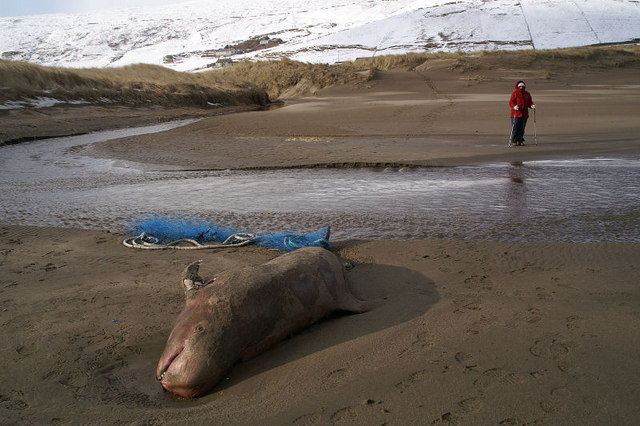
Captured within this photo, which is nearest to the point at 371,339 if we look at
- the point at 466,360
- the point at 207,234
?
the point at 466,360

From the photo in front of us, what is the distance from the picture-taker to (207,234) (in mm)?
5828

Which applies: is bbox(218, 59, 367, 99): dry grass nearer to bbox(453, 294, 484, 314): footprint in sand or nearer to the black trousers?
the black trousers

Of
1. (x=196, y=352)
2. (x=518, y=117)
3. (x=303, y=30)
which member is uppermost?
(x=303, y=30)

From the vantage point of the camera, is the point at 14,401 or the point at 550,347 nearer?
the point at 14,401

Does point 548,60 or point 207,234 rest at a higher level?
point 548,60

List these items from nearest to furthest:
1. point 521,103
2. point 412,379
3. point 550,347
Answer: point 412,379 → point 550,347 → point 521,103

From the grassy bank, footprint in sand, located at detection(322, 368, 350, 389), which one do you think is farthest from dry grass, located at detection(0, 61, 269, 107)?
footprint in sand, located at detection(322, 368, 350, 389)

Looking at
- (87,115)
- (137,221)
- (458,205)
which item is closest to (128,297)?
(137,221)

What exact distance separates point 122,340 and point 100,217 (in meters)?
3.85

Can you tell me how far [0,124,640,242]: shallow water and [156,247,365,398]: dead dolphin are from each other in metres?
2.03

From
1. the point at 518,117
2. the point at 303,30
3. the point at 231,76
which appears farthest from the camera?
the point at 303,30

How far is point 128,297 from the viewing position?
14.1 feet

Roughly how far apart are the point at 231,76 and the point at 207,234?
3541 centimetres

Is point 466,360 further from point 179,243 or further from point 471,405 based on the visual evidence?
point 179,243
